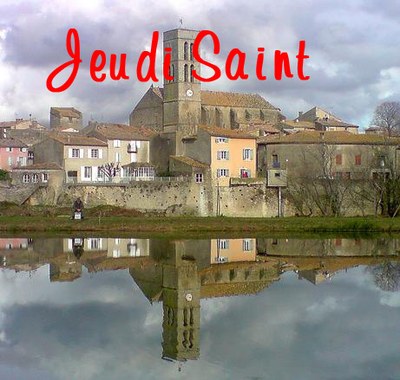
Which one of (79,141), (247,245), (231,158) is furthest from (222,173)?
(247,245)

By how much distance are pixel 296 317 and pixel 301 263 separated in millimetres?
13055

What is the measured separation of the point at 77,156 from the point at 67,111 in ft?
125

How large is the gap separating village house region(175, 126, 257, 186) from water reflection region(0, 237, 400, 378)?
47.8ft

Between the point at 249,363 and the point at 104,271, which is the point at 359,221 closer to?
the point at 104,271

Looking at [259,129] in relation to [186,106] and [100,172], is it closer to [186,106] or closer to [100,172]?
[186,106]

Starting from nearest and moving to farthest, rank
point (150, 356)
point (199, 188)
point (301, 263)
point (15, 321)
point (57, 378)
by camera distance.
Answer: point (57, 378) → point (150, 356) → point (15, 321) → point (301, 263) → point (199, 188)

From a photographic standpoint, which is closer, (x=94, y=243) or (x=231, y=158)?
(x=94, y=243)

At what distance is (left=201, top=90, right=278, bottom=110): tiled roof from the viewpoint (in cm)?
8038

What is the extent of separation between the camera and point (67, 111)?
101 m

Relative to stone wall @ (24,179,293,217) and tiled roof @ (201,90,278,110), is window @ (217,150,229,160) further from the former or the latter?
tiled roof @ (201,90,278,110)

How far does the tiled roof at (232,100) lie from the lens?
80375 millimetres

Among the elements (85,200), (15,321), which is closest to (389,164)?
(85,200)

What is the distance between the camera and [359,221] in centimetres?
5309

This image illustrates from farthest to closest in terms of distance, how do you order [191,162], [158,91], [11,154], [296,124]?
[296,124]
[158,91]
[11,154]
[191,162]
